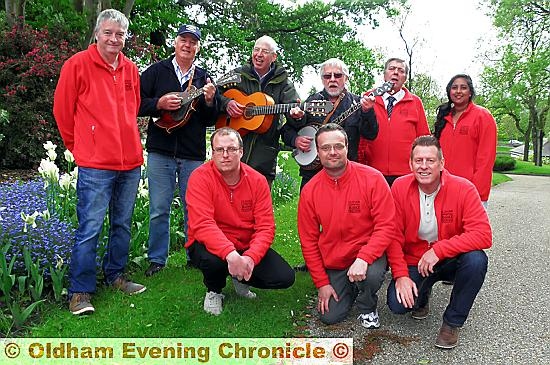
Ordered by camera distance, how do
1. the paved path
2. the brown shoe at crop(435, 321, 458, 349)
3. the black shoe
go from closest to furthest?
the paved path → the brown shoe at crop(435, 321, 458, 349) → the black shoe

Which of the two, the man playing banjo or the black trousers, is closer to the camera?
the black trousers

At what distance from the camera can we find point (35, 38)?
10648 mm

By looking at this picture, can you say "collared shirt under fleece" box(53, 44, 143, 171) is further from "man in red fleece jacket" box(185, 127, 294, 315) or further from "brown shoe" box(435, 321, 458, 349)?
"brown shoe" box(435, 321, 458, 349)

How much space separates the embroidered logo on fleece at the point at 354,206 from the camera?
13.5 ft

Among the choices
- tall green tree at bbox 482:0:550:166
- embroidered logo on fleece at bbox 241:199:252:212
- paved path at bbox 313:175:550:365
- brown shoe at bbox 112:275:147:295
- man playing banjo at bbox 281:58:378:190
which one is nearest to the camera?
paved path at bbox 313:175:550:365

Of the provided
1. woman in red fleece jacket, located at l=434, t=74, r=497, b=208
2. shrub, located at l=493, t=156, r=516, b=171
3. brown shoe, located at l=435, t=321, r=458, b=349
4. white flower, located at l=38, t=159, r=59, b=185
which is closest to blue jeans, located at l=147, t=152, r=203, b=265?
white flower, located at l=38, t=159, r=59, b=185

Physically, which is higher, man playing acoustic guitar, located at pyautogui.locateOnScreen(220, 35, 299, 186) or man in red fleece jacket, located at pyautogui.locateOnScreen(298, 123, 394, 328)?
man playing acoustic guitar, located at pyautogui.locateOnScreen(220, 35, 299, 186)

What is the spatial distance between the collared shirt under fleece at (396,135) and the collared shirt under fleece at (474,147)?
0.31 meters

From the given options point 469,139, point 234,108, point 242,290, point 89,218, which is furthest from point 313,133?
point 89,218

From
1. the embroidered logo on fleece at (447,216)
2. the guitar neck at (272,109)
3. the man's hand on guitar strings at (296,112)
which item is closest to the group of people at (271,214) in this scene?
the embroidered logo on fleece at (447,216)

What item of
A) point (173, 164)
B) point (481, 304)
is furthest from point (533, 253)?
point (173, 164)

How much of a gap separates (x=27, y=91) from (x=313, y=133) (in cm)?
781

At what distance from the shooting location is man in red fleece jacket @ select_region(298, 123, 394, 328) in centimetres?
404

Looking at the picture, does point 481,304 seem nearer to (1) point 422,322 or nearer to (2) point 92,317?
(1) point 422,322
